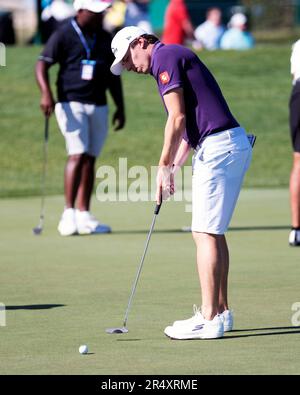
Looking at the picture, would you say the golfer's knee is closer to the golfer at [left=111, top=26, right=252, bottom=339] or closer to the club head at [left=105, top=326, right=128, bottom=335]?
the golfer at [left=111, top=26, right=252, bottom=339]

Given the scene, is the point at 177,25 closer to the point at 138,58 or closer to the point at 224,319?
the point at 138,58

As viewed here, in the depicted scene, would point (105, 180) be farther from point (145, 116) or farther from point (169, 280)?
point (169, 280)

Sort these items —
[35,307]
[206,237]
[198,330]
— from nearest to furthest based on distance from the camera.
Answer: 1. [198,330]
2. [206,237]
3. [35,307]

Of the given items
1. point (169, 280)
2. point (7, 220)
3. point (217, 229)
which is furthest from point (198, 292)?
point (7, 220)

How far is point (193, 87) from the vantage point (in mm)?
8680

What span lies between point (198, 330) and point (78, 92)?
20.0 ft

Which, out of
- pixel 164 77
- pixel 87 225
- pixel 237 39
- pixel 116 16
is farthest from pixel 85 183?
pixel 237 39

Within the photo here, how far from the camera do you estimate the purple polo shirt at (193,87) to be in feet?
28.1

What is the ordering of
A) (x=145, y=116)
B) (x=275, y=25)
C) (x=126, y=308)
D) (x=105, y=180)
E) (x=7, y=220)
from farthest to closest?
1. (x=275, y=25)
2. (x=145, y=116)
3. (x=105, y=180)
4. (x=7, y=220)
5. (x=126, y=308)

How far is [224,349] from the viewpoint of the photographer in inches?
324
